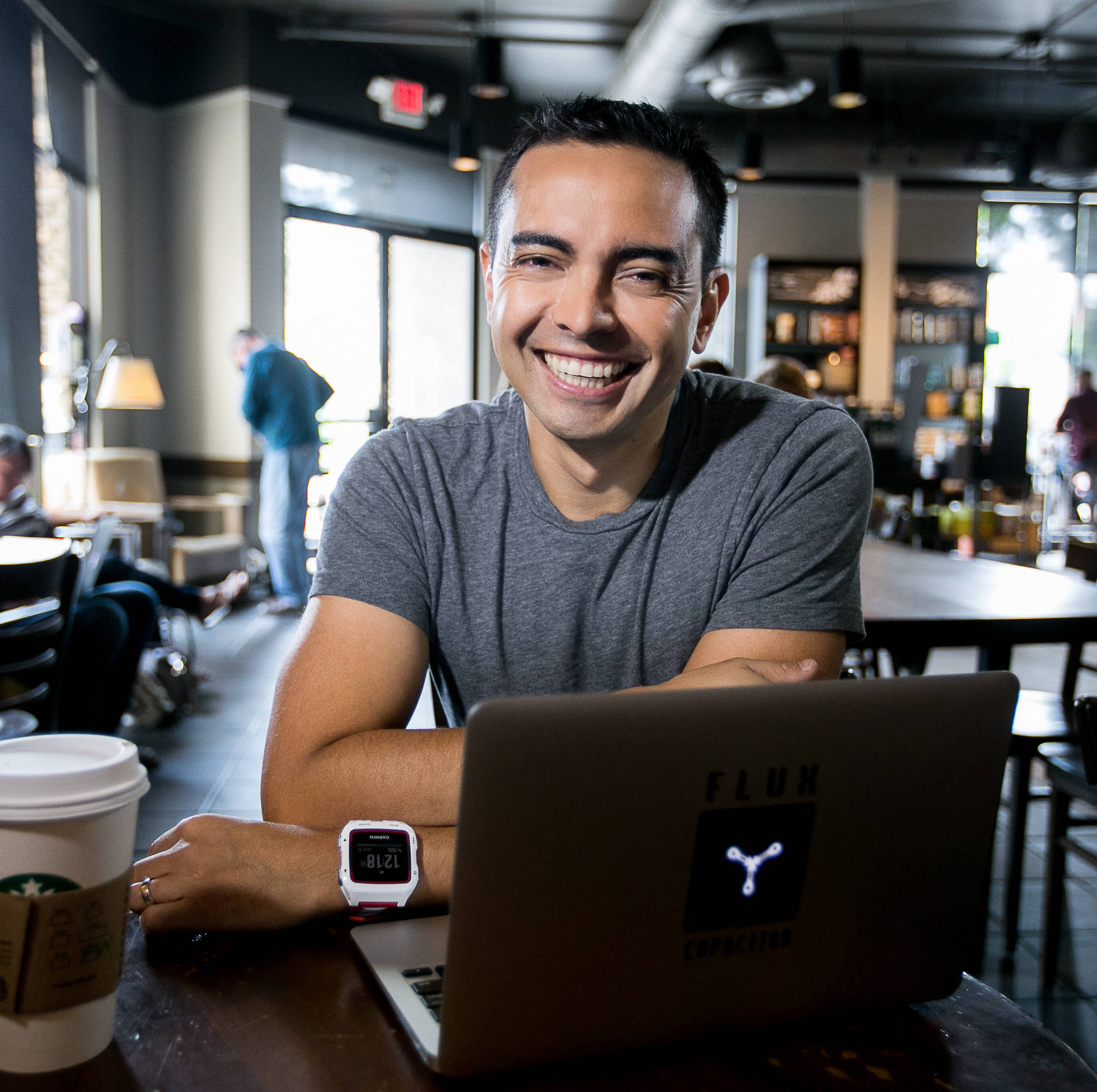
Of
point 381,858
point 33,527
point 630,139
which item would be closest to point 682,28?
point 33,527

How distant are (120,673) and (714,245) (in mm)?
2858

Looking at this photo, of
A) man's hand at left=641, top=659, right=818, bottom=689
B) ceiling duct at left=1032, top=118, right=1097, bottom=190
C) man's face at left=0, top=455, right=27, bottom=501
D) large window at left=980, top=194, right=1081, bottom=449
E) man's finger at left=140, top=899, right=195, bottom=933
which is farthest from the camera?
large window at left=980, top=194, right=1081, bottom=449

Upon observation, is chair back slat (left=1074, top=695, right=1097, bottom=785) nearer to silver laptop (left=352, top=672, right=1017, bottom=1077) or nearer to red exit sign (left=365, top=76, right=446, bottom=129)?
silver laptop (left=352, top=672, right=1017, bottom=1077)

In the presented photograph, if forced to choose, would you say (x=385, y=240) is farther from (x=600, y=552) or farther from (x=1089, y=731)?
(x=600, y=552)

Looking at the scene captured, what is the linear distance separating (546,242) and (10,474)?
3607 millimetres

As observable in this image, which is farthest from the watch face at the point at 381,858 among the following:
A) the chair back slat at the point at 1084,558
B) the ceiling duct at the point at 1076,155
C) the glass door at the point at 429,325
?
the ceiling duct at the point at 1076,155

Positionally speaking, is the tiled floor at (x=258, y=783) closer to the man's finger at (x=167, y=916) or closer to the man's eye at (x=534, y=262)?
the man's eye at (x=534, y=262)

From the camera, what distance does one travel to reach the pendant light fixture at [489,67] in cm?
662

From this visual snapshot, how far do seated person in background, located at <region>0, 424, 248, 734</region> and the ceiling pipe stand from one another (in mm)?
4067

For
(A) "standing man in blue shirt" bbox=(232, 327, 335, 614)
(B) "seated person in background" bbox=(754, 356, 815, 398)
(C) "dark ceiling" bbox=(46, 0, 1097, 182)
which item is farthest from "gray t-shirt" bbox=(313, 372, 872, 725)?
(C) "dark ceiling" bbox=(46, 0, 1097, 182)

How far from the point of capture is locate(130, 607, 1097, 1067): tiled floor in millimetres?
2225

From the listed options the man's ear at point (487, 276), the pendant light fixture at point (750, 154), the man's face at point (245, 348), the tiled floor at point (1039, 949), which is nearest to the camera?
the man's ear at point (487, 276)

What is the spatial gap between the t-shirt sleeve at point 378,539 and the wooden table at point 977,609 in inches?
35.9

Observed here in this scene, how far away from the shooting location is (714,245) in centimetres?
137
